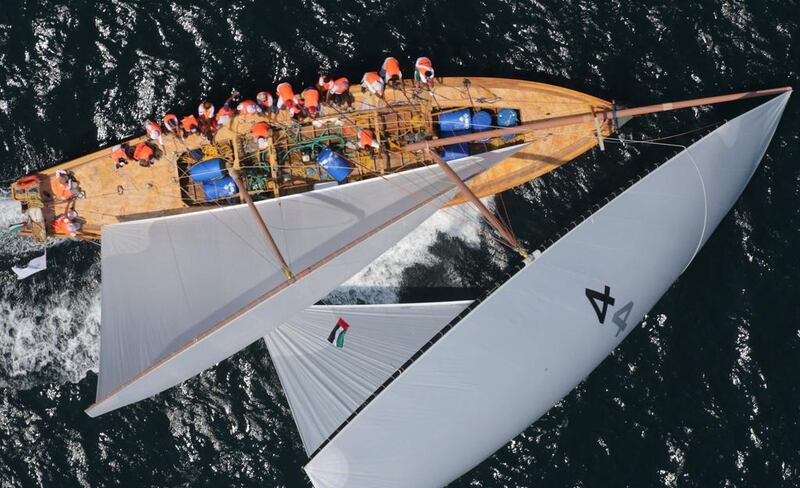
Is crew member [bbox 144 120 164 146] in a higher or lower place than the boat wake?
higher

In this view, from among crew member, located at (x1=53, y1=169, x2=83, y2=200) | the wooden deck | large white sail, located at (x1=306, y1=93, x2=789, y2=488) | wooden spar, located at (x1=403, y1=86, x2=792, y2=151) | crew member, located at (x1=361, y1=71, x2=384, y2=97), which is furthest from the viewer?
crew member, located at (x1=53, y1=169, x2=83, y2=200)

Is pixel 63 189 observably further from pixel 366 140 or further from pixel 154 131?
pixel 366 140

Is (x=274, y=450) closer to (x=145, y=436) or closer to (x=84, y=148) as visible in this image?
(x=145, y=436)

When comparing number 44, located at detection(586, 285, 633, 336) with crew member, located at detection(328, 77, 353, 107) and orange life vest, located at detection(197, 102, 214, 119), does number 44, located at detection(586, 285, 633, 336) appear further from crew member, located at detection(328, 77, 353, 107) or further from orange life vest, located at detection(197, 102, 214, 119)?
orange life vest, located at detection(197, 102, 214, 119)

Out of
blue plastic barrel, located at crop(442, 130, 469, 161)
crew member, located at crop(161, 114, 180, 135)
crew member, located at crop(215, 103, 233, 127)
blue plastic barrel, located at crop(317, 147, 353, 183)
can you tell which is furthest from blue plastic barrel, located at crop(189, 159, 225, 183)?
blue plastic barrel, located at crop(442, 130, 469, 161)

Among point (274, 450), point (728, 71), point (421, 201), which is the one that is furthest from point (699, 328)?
point (274, 450)

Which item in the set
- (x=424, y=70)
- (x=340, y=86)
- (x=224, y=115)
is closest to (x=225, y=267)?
(x=224, y=115)

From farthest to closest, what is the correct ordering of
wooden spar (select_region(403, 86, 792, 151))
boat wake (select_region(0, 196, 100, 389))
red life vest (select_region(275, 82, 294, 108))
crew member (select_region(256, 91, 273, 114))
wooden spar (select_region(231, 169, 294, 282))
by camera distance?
boat wake (select_region(0, 196, 100, 389)) → crew member (select_region(256, 91, 273, 114)) → red life vest (select_region(275, 82, 294, 108)) → wooden spar (select_region(403, 86, 792, 151)) → wooden spar (select_region(231, 169, 294, 282))
